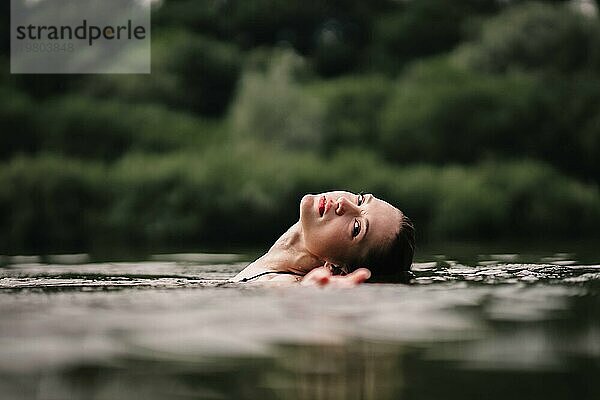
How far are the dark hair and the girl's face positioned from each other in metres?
0.02

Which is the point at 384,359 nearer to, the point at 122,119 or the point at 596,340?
the point at 596,340

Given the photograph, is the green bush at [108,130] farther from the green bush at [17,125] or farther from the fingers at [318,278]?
the fingers at [318,278]

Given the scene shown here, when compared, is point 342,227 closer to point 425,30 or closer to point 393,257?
point 393,257

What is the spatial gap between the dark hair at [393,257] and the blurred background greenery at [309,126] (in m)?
3.03

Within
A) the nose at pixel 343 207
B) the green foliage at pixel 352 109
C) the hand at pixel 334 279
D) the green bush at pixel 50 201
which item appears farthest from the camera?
the green foliage at pixel 352 109

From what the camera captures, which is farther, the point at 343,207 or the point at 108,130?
the point at 108,130

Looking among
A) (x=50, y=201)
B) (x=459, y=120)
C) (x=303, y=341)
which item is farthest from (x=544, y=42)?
(x=303, y=341)

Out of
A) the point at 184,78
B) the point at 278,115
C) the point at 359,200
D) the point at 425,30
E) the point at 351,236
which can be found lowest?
the point at 351,236

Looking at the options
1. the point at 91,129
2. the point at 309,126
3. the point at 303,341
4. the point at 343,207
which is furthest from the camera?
the point at 91,129

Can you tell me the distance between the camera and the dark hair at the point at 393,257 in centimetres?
301

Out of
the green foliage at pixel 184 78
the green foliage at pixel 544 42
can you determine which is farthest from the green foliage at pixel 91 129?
the green foliage at pixel 544 42

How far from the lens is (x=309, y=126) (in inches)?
336

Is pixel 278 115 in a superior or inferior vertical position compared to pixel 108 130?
superior

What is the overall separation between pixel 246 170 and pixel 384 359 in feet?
20.9
